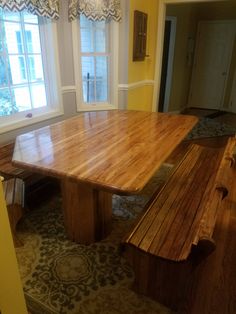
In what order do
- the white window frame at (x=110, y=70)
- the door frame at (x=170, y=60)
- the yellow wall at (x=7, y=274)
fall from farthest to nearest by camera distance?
the door frame at (x=170, y=60), the white window frame at (x=110, y=70), the yellow wall at (x=7, y=274)

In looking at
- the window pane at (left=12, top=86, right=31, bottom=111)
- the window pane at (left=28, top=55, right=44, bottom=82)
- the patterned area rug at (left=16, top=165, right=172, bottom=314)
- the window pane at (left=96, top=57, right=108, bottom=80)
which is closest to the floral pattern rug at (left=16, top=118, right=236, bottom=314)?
the patterned area rug at (left=16, top=165, right=172, bottom=314)

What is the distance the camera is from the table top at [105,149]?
126cm

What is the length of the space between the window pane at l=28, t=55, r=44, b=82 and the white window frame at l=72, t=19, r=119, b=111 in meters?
0.45

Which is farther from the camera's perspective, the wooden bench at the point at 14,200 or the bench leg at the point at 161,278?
the wooden bench at the point at 14,200

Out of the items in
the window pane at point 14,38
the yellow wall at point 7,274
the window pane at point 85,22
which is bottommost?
the yellow wall at point 7,274

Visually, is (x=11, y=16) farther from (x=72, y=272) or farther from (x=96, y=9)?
(x=72, y=272)

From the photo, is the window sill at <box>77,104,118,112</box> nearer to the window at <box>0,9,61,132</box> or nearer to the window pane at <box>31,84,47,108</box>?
the window at <box>0,9,61,132</box>

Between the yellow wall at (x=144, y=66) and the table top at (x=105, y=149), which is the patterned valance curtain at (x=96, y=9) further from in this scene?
the table top at (x=105, y=149)

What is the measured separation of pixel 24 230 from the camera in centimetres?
194

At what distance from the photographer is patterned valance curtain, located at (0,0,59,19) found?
6.98ft

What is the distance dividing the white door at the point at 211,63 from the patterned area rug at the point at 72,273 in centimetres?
483

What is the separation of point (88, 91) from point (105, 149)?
2.07 m

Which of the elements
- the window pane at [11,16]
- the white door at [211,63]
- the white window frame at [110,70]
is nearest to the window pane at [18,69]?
the window pane at [11,16]

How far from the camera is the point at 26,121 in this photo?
2.68 meters
